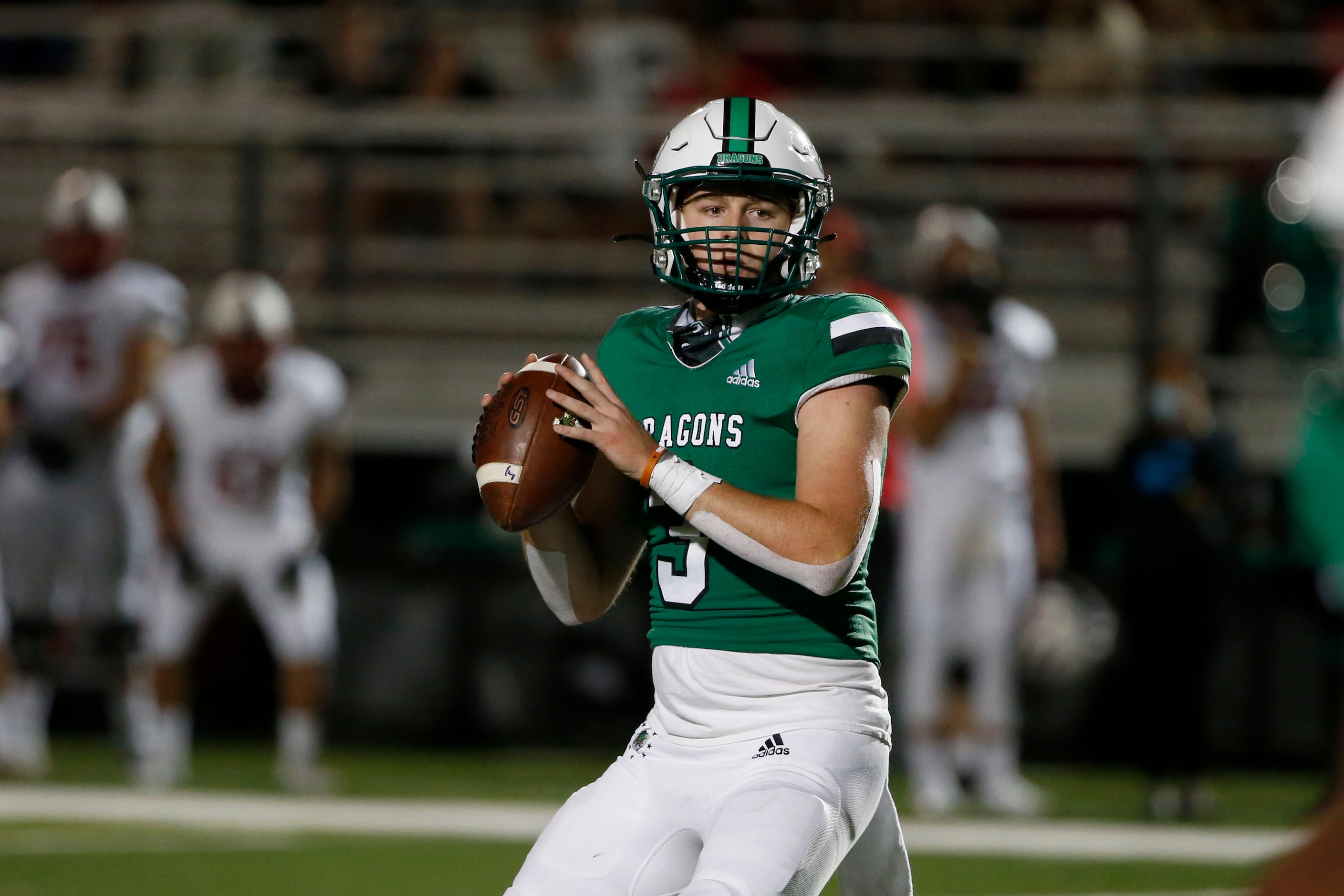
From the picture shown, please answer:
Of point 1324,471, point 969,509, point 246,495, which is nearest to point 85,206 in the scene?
point 246,495

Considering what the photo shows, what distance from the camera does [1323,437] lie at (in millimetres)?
2711

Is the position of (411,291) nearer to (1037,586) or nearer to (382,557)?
(382,557)

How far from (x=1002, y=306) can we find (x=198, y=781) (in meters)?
3.68

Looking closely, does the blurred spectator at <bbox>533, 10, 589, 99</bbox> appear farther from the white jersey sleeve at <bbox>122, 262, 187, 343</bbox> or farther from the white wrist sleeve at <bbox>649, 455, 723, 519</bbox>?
the white wrist sleeve at <bbox>649, 455, 723, 519</bbox>

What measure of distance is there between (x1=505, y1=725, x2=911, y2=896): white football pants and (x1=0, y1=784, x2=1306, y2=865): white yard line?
134 inches

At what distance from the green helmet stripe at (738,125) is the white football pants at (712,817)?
938mm

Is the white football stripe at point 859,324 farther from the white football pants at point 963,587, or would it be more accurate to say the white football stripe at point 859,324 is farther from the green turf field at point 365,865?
the white football pants at point 963,587

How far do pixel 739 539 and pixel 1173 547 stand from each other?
5.01 meters

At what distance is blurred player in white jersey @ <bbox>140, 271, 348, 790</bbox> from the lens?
7828mm

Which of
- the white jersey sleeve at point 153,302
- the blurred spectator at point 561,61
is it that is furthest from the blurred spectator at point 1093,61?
the white jersey sleeve at point 153,302

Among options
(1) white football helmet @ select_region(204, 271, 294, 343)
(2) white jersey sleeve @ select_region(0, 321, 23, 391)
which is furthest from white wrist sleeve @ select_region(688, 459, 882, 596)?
(2) white jersey sleeve @ select_region(0, 321, 23, 391)

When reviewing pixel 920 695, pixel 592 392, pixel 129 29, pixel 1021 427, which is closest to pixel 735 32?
pixel 129 29

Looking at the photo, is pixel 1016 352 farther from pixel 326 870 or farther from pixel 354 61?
pixel 354 61

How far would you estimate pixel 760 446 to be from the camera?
304 cm
